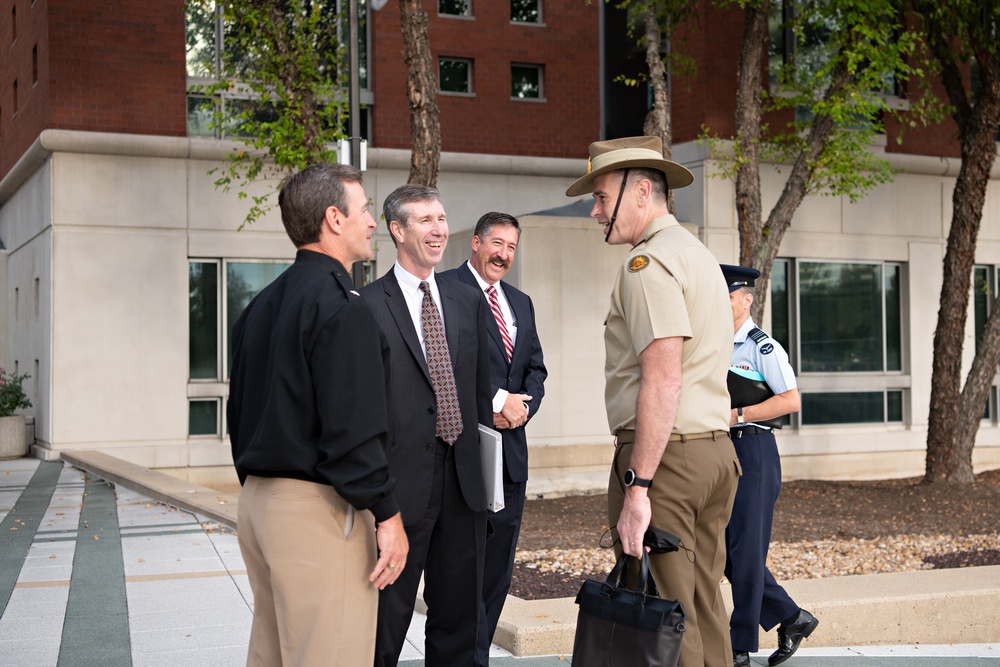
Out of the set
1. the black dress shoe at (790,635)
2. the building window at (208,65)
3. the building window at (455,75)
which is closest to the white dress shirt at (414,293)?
the black dress shoe at (790,635)

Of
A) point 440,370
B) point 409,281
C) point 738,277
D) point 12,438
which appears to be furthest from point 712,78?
point 440,370

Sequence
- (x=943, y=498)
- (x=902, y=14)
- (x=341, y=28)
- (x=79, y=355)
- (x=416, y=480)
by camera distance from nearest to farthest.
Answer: (x=416, y=480) < (x=943, y=498) < (x=902, y=14) < (x=79, y=355) < (x=341, y=28)

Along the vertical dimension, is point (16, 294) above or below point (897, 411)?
above

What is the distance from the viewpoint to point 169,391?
57.2 feet

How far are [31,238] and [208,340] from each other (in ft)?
12.2

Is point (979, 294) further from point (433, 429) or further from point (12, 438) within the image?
point (433, 429)

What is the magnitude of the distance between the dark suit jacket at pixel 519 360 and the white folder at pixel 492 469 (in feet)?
3.50

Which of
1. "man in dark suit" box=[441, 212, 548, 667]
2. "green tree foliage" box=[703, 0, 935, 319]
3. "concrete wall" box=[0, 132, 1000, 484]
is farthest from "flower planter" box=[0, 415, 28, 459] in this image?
"man in dark suit" box=[441, 212, 548, 667]

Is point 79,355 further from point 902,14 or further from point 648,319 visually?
point 648,319

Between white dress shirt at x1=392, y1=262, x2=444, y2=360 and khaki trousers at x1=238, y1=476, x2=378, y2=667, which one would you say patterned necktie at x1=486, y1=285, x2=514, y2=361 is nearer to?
white dress shirt at x1=392, y1=262, x2=444, y2=360

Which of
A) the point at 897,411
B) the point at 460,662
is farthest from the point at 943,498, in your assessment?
the point at 460,662

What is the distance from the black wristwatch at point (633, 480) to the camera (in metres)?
3.81

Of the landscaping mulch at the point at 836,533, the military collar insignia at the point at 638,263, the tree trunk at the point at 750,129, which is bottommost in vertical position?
the landscaping mulch at the point at 836,533

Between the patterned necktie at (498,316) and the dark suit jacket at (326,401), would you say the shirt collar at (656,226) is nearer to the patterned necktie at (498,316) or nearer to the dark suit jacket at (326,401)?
the dark suit jacket at (326,401)
